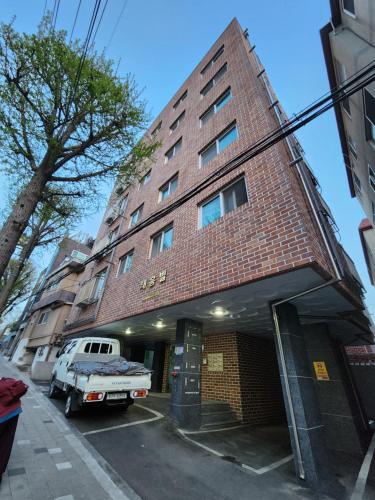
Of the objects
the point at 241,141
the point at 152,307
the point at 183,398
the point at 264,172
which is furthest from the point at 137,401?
the point at 241,141

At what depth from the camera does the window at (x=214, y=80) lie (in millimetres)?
11488

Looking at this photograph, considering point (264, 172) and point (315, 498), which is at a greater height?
point (264, 172)

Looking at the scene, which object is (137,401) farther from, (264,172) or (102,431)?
(264,172)

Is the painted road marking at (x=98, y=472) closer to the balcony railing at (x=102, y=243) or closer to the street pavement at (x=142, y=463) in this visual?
the street pavement at (x=142, y=463)

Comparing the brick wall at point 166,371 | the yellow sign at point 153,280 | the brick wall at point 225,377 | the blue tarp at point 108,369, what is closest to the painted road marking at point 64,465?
the blue tarp at point 108,369

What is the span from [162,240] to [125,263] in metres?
3.37

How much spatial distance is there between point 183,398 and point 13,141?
28.7 feet

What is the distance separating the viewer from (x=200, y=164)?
9.22 meters

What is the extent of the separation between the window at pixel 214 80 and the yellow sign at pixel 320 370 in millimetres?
13362

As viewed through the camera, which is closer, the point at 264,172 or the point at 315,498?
the point at 315,498

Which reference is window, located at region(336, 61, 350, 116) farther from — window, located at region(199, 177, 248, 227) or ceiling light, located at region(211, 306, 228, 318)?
ceiling light, located at region(211, 306, 228, 318)

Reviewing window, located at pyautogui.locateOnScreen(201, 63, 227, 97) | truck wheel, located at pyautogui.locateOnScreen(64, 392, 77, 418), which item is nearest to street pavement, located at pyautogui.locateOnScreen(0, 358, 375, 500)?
truck wheel, located at pyautogui.locateOnScreen(64, 392, 77, 418)

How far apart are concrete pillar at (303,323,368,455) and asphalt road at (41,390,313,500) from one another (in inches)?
74.5

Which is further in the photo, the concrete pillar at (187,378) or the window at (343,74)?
the window at (343,74)
